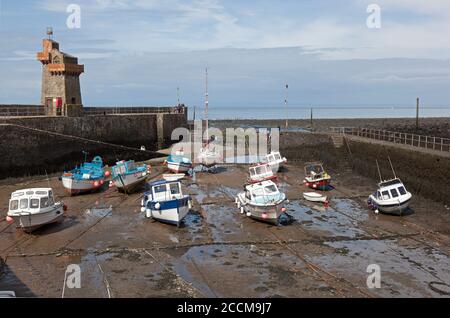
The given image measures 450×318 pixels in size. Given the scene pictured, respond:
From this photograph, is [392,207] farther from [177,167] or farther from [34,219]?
[34,219]

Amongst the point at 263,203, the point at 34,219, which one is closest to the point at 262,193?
the point at 263,203

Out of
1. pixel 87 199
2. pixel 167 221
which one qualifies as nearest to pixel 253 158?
pixel 87 199

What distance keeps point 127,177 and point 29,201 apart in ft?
24.9

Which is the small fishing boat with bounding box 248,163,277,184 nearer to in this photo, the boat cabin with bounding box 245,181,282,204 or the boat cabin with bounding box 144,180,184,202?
the boat cabin with bounding box 245,181,282,204

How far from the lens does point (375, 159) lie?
116ft

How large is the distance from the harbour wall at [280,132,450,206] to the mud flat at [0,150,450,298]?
1726 mm

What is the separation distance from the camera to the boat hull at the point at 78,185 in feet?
87.0

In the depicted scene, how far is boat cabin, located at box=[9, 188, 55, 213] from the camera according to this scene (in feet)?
64.6

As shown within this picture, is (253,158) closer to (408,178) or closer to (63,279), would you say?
(408,178)

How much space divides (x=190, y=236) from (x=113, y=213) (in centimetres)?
561

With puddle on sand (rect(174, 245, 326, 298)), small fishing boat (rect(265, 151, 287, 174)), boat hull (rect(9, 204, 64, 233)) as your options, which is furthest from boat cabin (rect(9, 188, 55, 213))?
small fishing boat (rect(265, 151, 287, 174))

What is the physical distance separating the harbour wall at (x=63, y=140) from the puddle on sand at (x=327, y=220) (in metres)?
18.9

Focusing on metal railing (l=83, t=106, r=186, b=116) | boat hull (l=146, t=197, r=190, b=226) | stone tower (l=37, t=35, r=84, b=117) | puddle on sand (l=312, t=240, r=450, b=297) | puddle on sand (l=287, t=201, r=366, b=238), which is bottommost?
puddle on sand (l=312, t=240, r=450, b=297)

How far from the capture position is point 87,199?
2639 centimetres
